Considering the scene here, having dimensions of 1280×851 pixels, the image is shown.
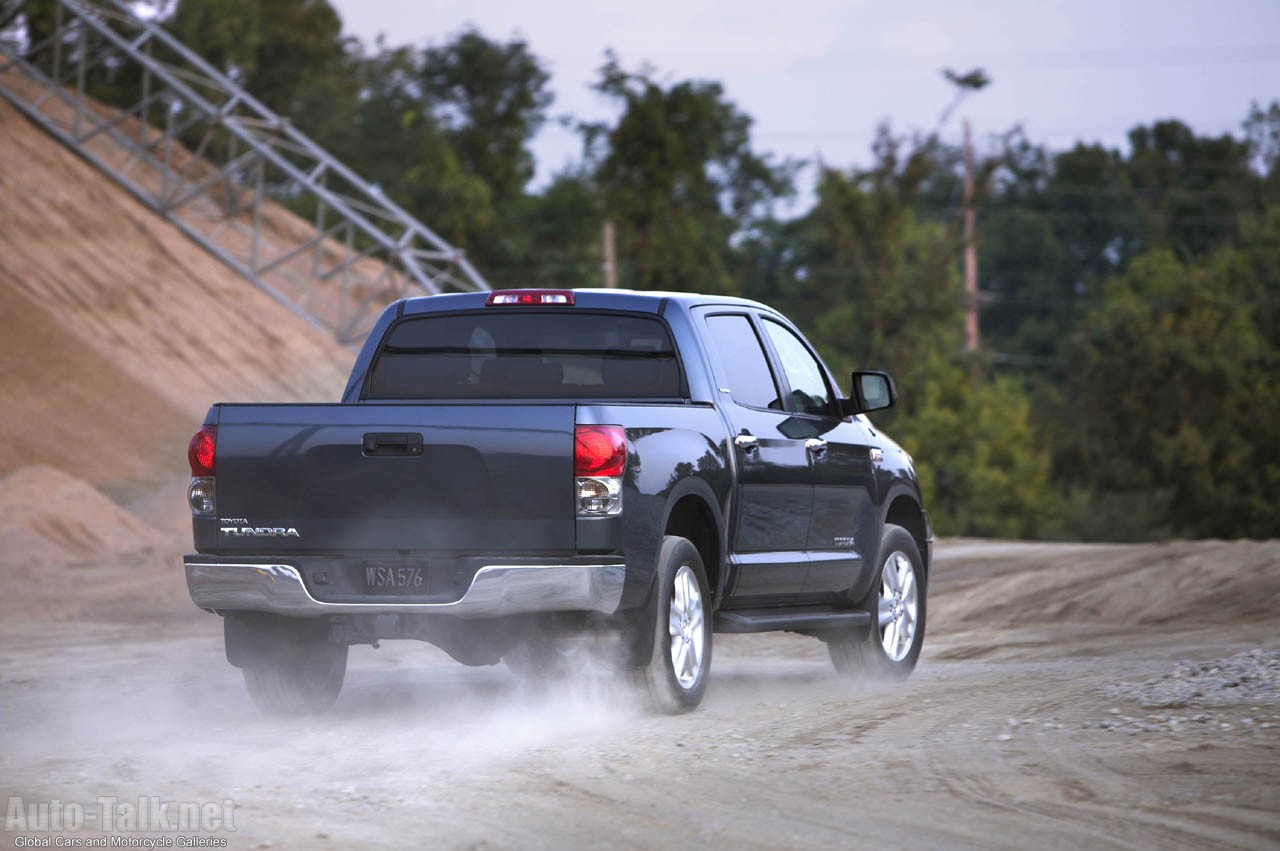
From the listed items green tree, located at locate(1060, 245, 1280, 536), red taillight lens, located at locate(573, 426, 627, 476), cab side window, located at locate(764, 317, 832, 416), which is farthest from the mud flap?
green tree, located at locate(1060, 245, 1280, 536)

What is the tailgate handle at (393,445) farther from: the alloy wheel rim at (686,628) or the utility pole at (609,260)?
the utility pole at (609,260)

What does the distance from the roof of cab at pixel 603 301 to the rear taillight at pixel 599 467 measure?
4.14 ft

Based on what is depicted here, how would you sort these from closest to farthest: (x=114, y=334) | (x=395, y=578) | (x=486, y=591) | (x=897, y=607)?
(x=486, y=591) < (x=395, y=578) < (x=897, y=607) < (x=114, y=334)

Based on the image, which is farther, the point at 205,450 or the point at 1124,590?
the point at 1124,590

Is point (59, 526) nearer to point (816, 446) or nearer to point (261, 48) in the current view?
point (816, 446)

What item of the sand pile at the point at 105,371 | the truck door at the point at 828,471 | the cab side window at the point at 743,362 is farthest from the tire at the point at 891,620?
the sand pile at the point at 105,371

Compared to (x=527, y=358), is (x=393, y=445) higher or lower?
lower

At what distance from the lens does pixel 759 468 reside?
9562 mm

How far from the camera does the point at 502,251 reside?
5491 centimetres

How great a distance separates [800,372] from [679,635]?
2.17m

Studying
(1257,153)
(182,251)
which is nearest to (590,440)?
(182,251)

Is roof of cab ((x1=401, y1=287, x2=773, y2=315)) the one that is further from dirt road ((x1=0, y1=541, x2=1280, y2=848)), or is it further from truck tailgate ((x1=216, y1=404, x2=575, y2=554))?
dirt road ((x1=0, y1=541, x2=1280, y2=848))

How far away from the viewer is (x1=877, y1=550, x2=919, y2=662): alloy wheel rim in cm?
1098

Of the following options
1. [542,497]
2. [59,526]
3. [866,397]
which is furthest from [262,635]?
[59,526]
